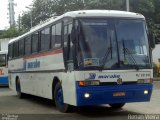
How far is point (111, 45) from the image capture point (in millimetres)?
12461

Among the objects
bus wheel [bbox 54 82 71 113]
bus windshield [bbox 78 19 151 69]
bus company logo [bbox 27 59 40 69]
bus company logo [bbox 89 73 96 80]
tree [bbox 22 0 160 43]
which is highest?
tree [bbox 22 0 160 43]

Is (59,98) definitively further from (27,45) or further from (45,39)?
(27,45)

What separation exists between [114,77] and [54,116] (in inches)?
87.8

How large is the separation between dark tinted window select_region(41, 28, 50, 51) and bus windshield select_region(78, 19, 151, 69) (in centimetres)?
302

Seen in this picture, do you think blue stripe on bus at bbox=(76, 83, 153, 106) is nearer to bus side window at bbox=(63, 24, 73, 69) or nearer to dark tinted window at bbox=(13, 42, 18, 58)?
bus side window at bbox=(63, 24, 73, 69)

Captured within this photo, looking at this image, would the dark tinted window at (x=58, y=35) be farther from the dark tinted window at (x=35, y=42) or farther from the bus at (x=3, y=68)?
the bus at (x=3, y=68)

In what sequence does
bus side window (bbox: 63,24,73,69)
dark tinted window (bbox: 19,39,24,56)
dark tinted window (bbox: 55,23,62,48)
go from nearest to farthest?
bus side window (bbox: 63,24,73,69) < dark tinted window (bbox: 55,23,62,48) < dark tinted window (bbox: 19,39,24,56)

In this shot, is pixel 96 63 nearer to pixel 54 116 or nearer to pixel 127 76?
pixel 127 76

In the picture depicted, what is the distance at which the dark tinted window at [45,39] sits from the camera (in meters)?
15.3

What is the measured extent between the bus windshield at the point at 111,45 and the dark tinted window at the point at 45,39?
302cm

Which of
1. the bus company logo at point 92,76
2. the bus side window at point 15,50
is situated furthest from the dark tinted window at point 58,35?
the bus side window at point 15,50

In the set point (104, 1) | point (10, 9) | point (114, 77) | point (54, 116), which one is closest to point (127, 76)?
point (114, 77)

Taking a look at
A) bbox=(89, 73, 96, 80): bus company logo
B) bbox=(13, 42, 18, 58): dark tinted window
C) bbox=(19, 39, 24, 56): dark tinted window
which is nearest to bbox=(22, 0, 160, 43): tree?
bbox=(13, 42, 18, 58): dark tinted window

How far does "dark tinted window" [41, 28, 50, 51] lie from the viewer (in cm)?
1533
